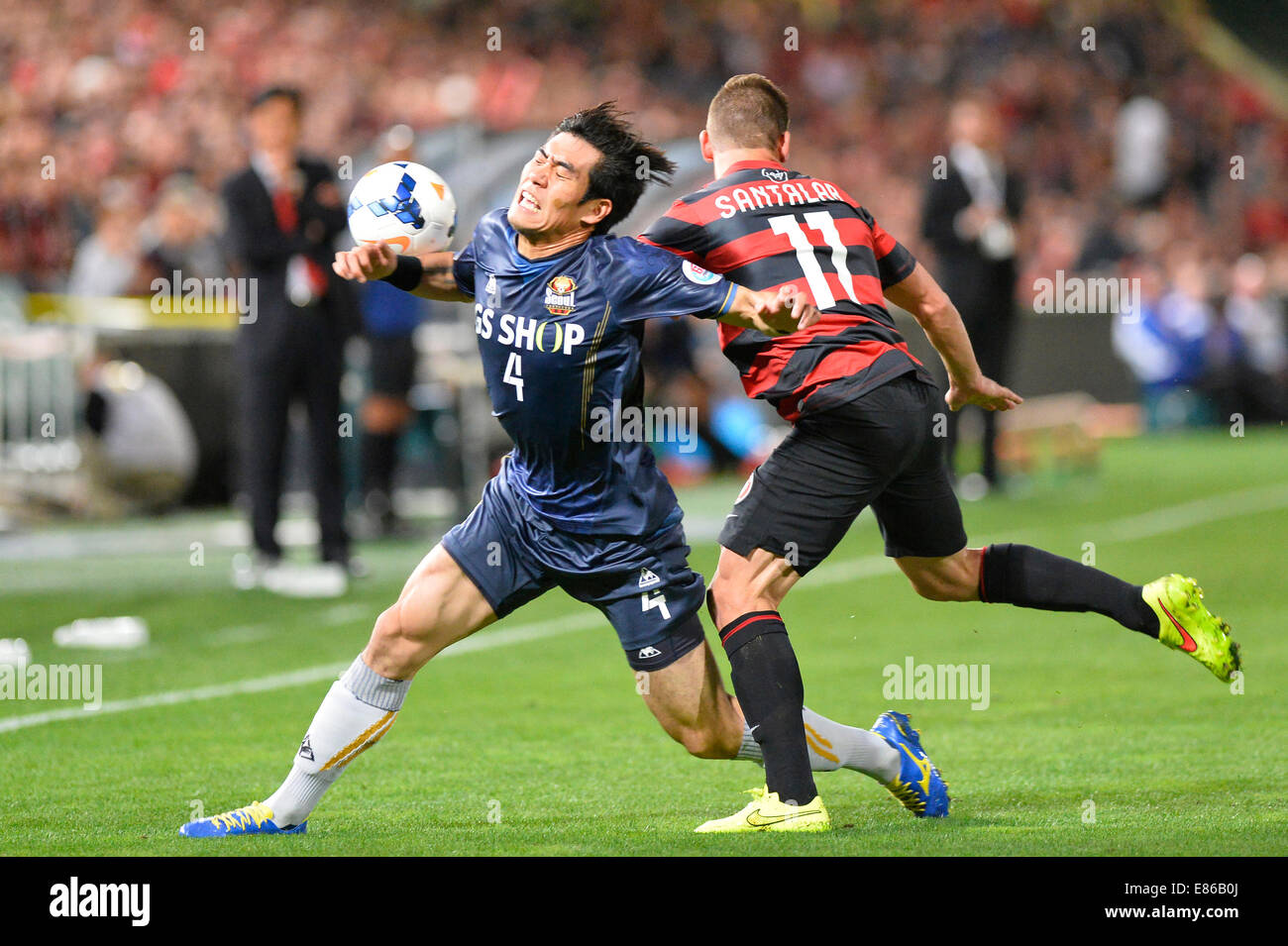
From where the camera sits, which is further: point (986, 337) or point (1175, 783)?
point (986, 337)

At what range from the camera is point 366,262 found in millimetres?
4777

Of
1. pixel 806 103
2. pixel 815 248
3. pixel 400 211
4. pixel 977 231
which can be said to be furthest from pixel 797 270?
pixel 806 103

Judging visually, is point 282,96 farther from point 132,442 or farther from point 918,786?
point 918,786

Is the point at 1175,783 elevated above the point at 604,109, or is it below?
below

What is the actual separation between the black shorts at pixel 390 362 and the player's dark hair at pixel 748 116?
25.9 feet

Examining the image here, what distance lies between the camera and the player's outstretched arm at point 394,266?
4.77 m

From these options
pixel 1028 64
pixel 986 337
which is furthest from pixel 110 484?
pixel 1028 64

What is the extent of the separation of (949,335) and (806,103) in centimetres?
2060

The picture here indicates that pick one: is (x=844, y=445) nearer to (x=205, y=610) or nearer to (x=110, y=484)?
(x=205, y=610)

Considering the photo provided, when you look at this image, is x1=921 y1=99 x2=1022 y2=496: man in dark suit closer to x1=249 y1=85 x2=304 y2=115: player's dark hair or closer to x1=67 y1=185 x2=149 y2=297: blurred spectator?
x1=249 y1=85 x2=304 y2=115: player's dark hair

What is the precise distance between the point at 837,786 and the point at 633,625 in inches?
51.1

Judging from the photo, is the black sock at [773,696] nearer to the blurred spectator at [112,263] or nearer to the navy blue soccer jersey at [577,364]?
the navy blue soccer jersey at [577,364]

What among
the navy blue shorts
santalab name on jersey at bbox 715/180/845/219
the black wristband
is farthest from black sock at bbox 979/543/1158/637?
the black wristband
